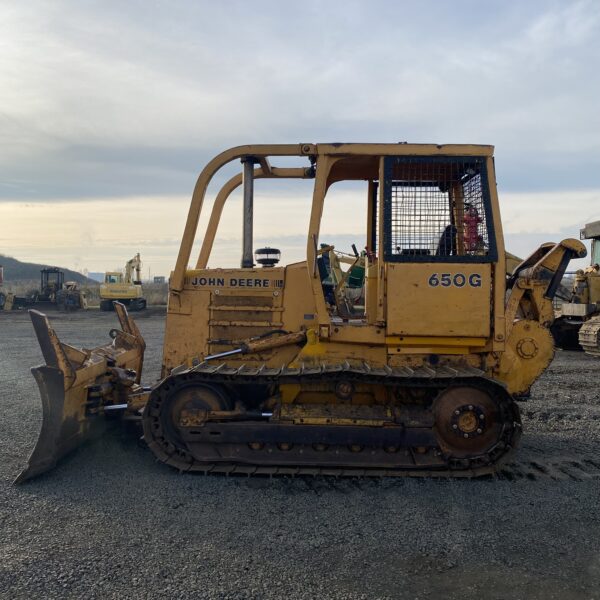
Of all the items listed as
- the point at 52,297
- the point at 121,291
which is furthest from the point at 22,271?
the point at 121,291

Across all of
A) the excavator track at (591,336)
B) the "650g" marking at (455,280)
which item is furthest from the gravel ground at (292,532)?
the excavator track at (591,336)

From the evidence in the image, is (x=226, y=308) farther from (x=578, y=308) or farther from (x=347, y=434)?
(x=578, y=308)

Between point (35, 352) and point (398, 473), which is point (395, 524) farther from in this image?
point (35, 352)

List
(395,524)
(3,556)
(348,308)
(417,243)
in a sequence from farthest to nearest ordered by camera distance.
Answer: (348,308) → (417,243) → (395,524) → (3,556)

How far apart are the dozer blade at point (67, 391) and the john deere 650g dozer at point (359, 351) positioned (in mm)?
17

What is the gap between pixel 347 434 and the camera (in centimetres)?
500

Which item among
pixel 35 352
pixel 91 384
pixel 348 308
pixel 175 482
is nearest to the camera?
pixel 175 482

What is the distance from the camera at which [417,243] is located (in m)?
5.27

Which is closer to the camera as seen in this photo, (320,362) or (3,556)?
(3,556)

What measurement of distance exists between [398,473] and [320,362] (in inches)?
50.9

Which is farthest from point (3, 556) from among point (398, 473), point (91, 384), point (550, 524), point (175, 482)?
point (550, 524)

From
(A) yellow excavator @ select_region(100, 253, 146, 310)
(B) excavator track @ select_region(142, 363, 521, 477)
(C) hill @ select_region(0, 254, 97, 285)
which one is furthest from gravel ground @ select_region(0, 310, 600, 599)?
(C) hill @ select_region(0, 254, 97, 285)

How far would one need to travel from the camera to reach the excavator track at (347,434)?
4984 millimetres

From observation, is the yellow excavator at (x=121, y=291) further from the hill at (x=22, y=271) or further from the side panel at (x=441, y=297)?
the hill at (x=22, y=271)
